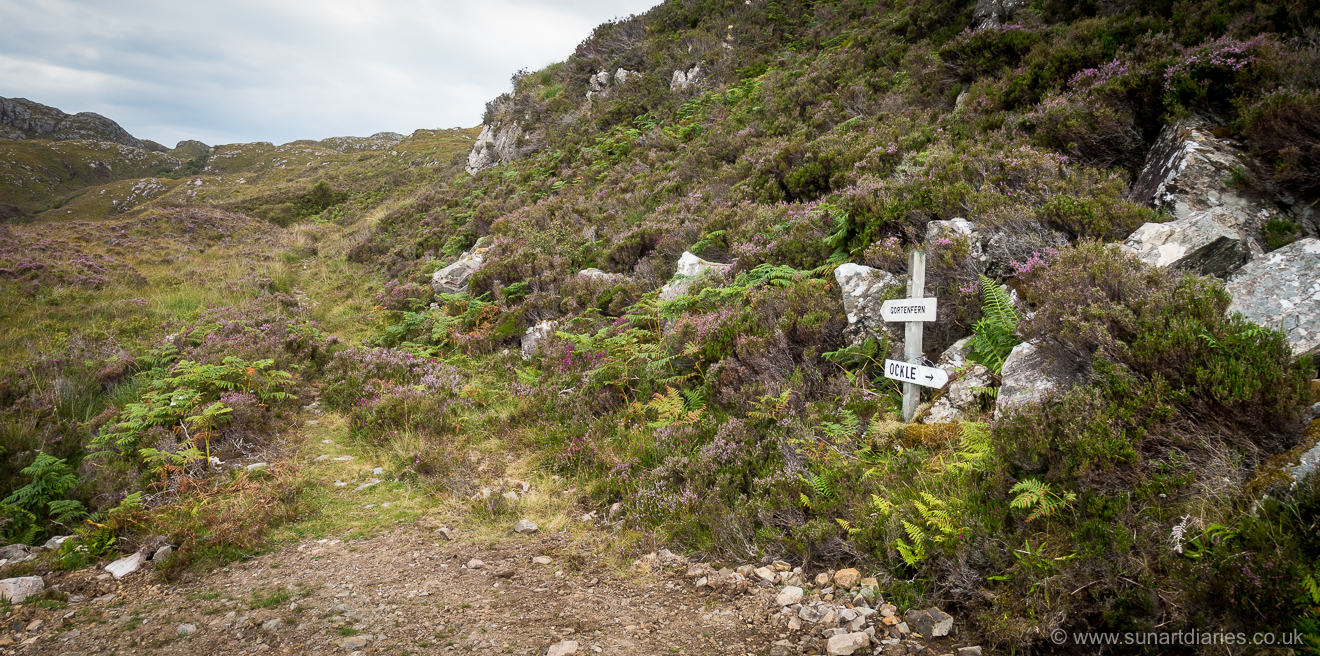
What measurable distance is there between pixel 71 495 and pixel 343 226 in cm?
2434

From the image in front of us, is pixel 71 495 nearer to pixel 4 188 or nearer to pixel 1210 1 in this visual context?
pixel 1210 1

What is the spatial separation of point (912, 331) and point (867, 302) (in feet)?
3.44

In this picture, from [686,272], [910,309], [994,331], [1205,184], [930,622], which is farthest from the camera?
[686,272]

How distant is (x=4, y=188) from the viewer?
49.2m

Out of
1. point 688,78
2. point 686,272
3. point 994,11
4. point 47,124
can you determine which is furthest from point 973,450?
point 47,124

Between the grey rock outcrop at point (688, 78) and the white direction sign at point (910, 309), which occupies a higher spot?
the grey rock outcrop at point (688, 78)

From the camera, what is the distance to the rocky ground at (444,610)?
3260mm

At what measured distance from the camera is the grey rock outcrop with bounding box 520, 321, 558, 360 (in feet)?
31.2

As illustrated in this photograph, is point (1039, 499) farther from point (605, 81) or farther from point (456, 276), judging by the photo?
point (605, 81)

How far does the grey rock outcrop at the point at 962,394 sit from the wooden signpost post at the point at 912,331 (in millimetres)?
155

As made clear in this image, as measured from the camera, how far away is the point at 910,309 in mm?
4777

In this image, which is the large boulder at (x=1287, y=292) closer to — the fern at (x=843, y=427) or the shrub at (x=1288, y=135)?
the shrub at (x=1288, y=135)

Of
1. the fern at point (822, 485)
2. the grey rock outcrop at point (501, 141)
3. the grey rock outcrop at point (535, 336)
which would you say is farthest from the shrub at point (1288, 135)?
the grey rock outcrop at point (501, 141)

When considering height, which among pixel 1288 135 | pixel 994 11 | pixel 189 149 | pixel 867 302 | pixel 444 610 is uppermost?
pixel 189 149
